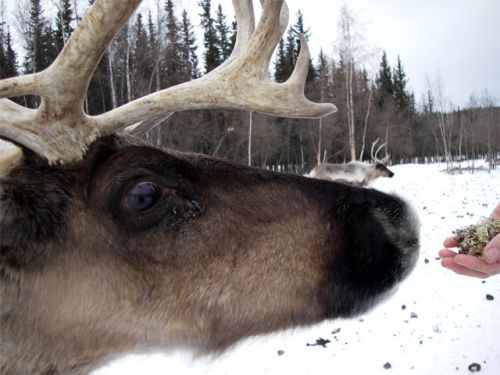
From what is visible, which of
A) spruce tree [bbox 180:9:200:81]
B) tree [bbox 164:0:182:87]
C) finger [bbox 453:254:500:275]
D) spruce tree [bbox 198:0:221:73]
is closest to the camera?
finger [bbox 453:254:500:275]

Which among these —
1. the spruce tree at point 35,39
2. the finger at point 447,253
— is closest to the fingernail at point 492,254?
the finger at point 447,253

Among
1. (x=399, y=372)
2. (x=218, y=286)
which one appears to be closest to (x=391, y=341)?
(x=399, y=372)

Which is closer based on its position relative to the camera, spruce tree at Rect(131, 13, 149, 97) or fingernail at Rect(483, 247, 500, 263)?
fingernail at Rect(483, 247, 500, 263)

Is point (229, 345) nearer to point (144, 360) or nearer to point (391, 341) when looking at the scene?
point (144, 360)

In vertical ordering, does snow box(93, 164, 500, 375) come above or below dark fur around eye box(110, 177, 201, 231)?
below

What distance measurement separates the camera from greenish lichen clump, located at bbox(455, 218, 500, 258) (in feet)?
9.13

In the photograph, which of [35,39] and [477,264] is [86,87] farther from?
[35,39]

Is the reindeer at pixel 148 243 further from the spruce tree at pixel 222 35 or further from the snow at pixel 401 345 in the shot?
the spruce tree at pixel 222 35

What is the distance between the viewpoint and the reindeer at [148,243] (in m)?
2.09

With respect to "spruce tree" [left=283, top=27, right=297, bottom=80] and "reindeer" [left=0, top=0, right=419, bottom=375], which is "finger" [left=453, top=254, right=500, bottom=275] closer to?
"reindeer" [left=0, top=0, right=419, bottom=375]

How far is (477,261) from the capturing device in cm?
273

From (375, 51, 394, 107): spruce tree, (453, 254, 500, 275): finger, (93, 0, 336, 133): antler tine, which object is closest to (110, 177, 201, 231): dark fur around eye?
(93, 0, 336, 133): antler tine

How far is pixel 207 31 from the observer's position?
3538 centimetres

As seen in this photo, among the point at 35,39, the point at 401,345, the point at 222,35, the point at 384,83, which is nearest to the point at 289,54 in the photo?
the point at 222,35
